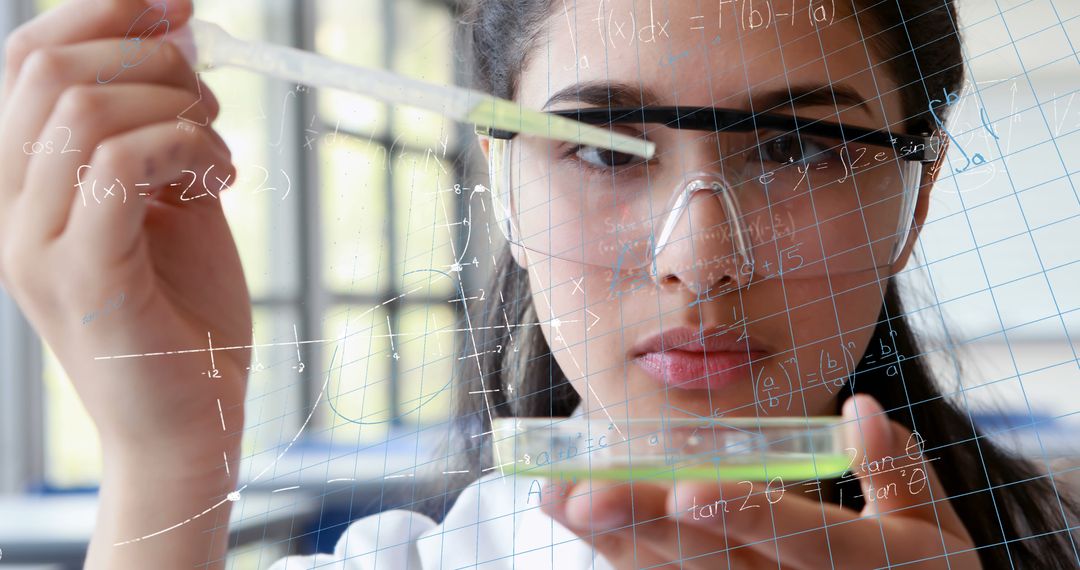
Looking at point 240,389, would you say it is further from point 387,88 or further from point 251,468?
point 387,88

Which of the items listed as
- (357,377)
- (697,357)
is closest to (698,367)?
(697,357)

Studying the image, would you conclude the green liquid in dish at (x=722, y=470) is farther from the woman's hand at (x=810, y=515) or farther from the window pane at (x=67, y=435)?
the window pane at (x=67, y=435)

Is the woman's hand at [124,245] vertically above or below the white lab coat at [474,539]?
above

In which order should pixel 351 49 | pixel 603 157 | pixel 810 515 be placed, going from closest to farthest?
pixel 810 515
pixel 603 157
pixel 351 49

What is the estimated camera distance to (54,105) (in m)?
0.47

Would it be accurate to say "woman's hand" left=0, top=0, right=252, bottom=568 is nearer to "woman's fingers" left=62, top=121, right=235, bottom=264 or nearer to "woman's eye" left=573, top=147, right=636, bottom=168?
"woman's fingers" left=62, top=121, right=235, bottom=264

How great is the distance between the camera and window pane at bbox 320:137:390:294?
1.58 feet

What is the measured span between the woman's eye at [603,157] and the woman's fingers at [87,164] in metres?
0.28

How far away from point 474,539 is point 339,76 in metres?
0.31

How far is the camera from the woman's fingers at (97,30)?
47 centimetres

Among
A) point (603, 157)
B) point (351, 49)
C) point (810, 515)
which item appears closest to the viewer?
point (810, 515)

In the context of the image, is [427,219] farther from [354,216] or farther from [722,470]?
[722,470]

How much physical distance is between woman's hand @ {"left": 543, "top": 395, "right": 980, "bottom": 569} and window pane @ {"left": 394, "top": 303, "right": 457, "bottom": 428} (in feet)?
0.47

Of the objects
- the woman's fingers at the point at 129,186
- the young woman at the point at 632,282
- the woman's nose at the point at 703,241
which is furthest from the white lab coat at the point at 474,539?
the woman's fingers at the point at 129,186
